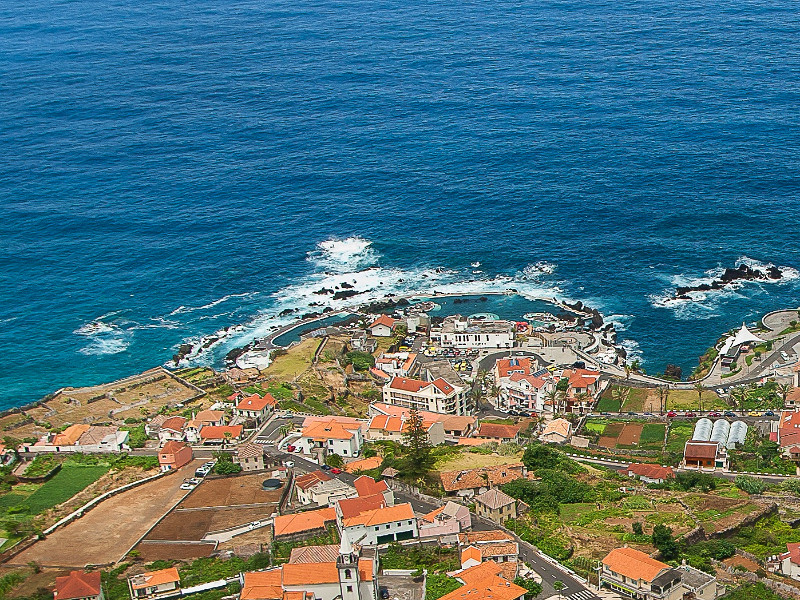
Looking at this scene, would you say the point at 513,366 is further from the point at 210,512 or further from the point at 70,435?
the point at 70,435

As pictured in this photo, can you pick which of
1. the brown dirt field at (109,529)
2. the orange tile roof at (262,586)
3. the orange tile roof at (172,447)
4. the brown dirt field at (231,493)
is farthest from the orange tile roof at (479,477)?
the orange tile roof at (172,447)

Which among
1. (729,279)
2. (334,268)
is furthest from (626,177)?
(334,268)

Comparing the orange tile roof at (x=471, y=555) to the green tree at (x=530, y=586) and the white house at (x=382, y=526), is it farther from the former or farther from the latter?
the white house at (x=382, y=526)

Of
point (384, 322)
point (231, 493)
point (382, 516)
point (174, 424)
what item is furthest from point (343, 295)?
point (382, 516)

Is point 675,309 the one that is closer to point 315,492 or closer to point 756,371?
point 756,371

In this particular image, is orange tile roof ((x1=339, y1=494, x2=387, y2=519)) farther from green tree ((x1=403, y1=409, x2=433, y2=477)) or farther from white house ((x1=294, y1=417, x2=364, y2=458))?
white house ((x1=294, y1=417, x2=364, y2=458))
